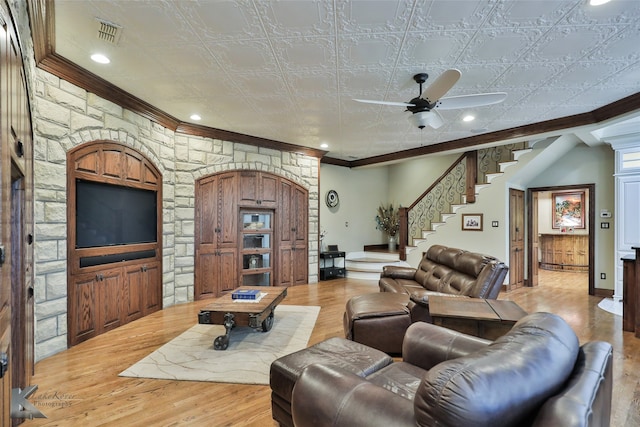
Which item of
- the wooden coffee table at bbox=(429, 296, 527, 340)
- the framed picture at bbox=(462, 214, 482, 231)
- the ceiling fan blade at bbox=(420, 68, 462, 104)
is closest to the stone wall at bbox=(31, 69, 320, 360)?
the ceiling fan blade at bbox=(420, 68, 462, 104)

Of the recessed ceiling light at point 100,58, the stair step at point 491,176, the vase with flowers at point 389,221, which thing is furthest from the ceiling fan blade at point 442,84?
the vase with flowers at point 389,221

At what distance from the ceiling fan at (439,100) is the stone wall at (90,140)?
300 centimetres

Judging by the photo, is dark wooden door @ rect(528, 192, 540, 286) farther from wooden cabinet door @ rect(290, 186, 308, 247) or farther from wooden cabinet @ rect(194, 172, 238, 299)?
wooden cabinet @ rect(194, 172, 238, 299)

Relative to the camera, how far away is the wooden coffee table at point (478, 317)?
2193mm

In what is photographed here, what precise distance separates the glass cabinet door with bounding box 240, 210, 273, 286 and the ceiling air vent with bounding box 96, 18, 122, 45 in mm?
3439

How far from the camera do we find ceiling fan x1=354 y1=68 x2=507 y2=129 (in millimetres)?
2566

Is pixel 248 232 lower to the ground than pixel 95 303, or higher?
higher

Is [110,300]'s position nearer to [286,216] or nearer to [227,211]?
[227,211]

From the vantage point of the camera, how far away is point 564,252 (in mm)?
8703

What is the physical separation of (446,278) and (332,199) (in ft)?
14.6

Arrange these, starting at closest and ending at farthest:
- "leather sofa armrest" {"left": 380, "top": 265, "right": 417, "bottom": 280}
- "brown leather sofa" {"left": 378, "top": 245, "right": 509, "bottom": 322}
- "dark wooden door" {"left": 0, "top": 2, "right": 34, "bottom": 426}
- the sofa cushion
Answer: the sofa cushion, "dark wooden door" {"left": 0, "top": 2, "right": 34, "bottom": 426}, "brown leather sofa" {"left": 378, "top": 245, "right": 509, "bottom": 322}, "leather sofa armrest" {"left": 380, "top": 265, "right": 417, "bottom": 280}

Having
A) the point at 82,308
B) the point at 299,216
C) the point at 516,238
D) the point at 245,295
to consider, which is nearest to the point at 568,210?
the point at 516,238

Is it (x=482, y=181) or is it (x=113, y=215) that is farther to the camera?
(x=482, y=181)

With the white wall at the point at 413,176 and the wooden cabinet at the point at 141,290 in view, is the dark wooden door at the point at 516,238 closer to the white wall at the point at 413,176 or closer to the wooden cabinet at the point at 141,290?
the white wall at the point at 413,176
